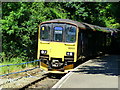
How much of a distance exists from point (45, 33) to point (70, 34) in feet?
4.82

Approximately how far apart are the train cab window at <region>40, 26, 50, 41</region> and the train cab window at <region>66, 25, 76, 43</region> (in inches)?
43.6

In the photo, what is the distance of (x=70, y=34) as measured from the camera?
50.5 feet

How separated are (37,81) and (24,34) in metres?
7.96

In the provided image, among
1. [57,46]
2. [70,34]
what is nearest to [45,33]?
[57,46]

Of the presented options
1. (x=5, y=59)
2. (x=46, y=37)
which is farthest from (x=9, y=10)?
(x=46, y=37)

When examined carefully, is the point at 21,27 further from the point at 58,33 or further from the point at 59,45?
the point at 59,45

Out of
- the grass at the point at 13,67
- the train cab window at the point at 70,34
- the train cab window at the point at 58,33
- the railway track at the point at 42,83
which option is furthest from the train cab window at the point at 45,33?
the grass at the point at 13,67

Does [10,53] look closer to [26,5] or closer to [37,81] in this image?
[26,5]

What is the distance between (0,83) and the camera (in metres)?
11.8

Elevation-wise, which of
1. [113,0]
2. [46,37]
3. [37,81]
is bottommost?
[37,81]

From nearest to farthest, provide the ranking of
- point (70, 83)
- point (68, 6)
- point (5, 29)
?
1. point (70, 83)
2. point (5, 29)
3. point (68, 6)

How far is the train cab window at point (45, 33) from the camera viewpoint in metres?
15.5

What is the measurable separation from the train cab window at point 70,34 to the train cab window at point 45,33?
1.11 metres

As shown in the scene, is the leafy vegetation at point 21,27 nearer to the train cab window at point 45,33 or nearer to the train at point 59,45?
the train cab window at point 45,33
